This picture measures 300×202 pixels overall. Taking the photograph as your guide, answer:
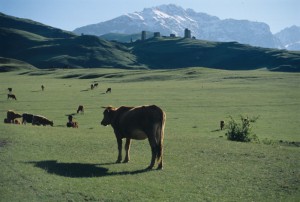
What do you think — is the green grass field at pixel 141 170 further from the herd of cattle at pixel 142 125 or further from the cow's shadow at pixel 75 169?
the herd of cattle at pixel 142 125

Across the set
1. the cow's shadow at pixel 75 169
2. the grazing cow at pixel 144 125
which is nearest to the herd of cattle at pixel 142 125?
the grazing cow at pixel 144 125

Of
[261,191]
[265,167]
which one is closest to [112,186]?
[261,191]

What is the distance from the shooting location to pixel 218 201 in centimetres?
1388

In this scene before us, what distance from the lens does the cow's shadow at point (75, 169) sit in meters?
16.8

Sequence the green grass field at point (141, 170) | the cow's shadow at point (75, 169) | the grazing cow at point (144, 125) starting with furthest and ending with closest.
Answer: the grazing cow at point (144, 125) → the cow's shadow at point (75, 169) → the green grass field at point (141, 170)

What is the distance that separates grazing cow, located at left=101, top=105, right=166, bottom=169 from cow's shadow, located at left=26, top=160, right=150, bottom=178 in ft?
3.83

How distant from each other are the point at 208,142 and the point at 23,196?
14171 millimetres

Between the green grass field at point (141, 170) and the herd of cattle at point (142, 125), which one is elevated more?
the herd of cattle at point (142, 125)

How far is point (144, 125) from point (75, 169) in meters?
3.76

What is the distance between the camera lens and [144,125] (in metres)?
18.3

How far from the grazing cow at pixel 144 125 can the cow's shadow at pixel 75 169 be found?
1.17m

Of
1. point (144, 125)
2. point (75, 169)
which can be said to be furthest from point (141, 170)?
point (75, 169)

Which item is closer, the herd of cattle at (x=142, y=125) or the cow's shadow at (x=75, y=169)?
the cow's shadow at (x=75, y=169)

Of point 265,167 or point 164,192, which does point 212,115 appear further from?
point 164,192
